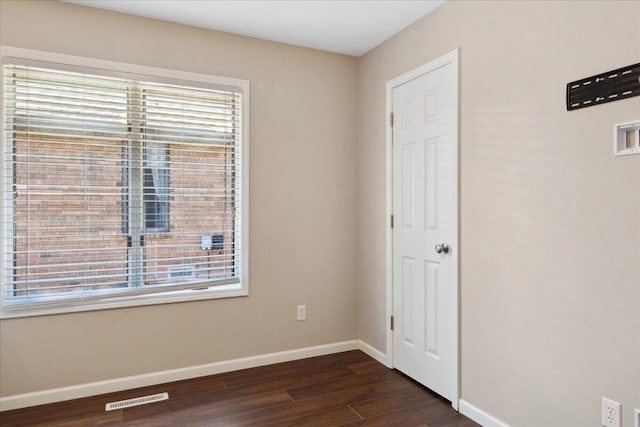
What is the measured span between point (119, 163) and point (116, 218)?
38cm

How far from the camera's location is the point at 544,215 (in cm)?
196

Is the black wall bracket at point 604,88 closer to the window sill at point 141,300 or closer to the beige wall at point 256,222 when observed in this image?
the beige wall at point 256,222

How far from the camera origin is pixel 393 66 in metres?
3.08

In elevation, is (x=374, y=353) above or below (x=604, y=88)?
below

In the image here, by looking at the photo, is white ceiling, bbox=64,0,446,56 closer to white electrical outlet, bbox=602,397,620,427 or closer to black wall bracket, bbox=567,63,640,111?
black wall bracket, bbox=567,63,640,111

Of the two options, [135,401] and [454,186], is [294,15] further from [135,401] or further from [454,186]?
[135,401]

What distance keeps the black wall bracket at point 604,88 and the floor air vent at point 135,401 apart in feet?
9.46

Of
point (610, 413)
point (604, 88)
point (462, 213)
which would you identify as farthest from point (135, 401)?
point (604, 88)

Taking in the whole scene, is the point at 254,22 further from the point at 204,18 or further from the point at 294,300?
the point at 294,300

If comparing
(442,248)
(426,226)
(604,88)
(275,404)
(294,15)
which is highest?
(294,15)

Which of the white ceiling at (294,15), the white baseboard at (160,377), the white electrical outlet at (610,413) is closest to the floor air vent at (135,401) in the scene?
the white baseboard at (160,377)

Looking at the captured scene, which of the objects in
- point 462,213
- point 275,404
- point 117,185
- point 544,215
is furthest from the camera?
point 117,185

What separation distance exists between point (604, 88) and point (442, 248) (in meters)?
1.23

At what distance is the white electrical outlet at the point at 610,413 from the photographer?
1648 mm
